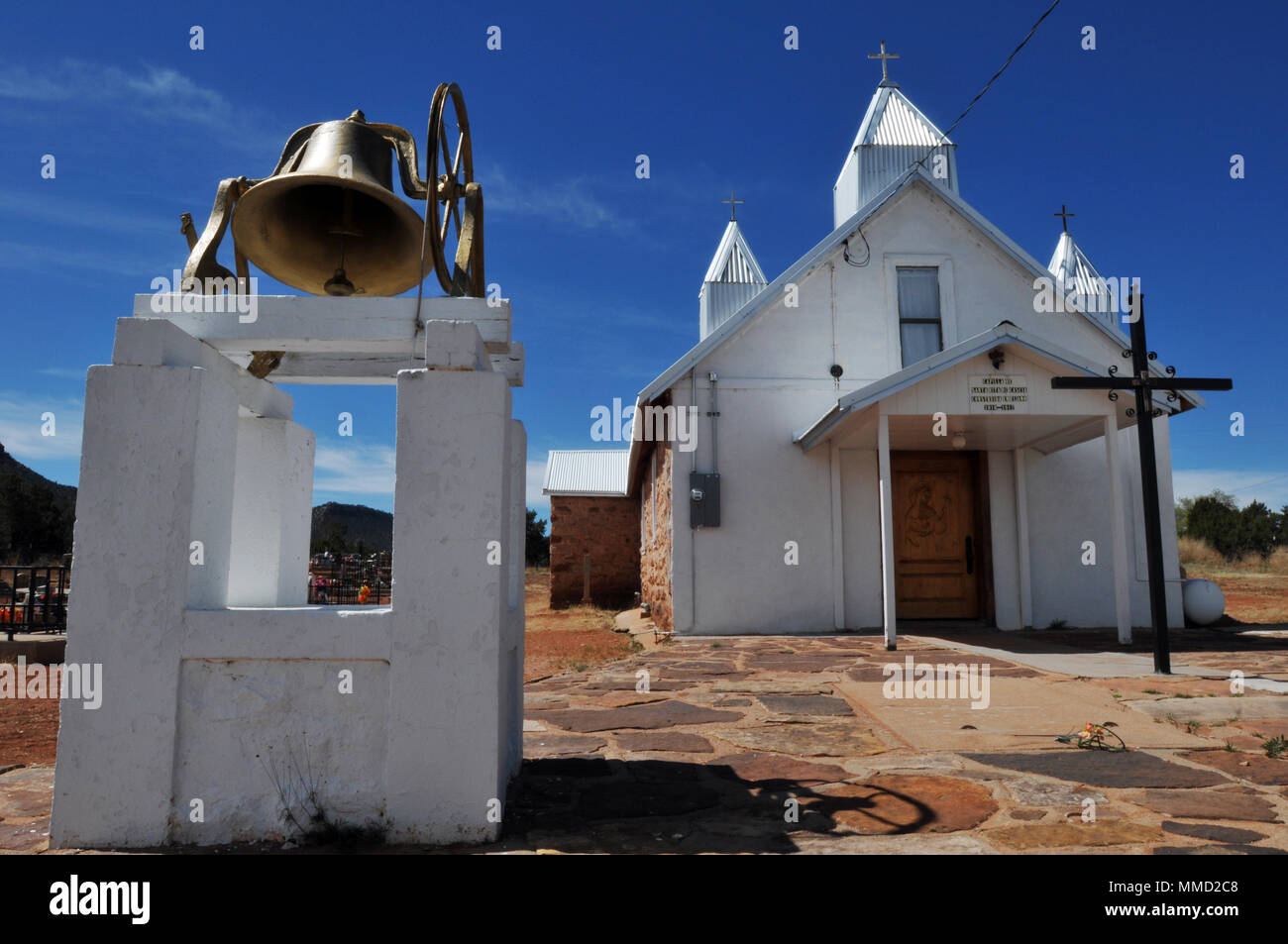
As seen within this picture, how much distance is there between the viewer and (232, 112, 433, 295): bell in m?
3.17

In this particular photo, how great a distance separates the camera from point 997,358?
850 cm

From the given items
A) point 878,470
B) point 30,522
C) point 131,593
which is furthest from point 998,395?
point 30,522

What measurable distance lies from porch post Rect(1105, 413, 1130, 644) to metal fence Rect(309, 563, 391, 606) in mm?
12436

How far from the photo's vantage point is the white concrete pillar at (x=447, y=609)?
Answer: 8.90 feet

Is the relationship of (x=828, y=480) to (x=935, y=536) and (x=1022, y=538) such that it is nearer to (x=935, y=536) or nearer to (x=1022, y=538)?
(x=935, y=536)

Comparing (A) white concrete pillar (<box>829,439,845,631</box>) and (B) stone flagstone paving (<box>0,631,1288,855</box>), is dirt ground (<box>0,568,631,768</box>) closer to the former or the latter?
(B) stone flagstone paving (<box>0,631,1288,855</box>)

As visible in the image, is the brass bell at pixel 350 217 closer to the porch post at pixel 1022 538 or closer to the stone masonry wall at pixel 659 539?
the stone masonry wall at pixel 659 539

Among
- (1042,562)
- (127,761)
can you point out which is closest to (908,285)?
(1042,562)

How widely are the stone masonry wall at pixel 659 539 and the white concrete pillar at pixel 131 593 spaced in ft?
26.3

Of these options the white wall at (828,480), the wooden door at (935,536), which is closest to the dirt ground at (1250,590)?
the white wall at (828,480)

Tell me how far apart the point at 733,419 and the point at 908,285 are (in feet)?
10.2

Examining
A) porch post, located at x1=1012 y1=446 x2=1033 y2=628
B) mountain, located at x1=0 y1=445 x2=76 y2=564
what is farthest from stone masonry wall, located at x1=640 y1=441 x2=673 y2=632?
mountain, located at x1=0 y1=445 x2=76 y2=564

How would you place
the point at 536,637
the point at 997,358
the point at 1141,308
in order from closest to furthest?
1. the point at 1141,308
2. the point at 997,358
3. the point at 536,637
